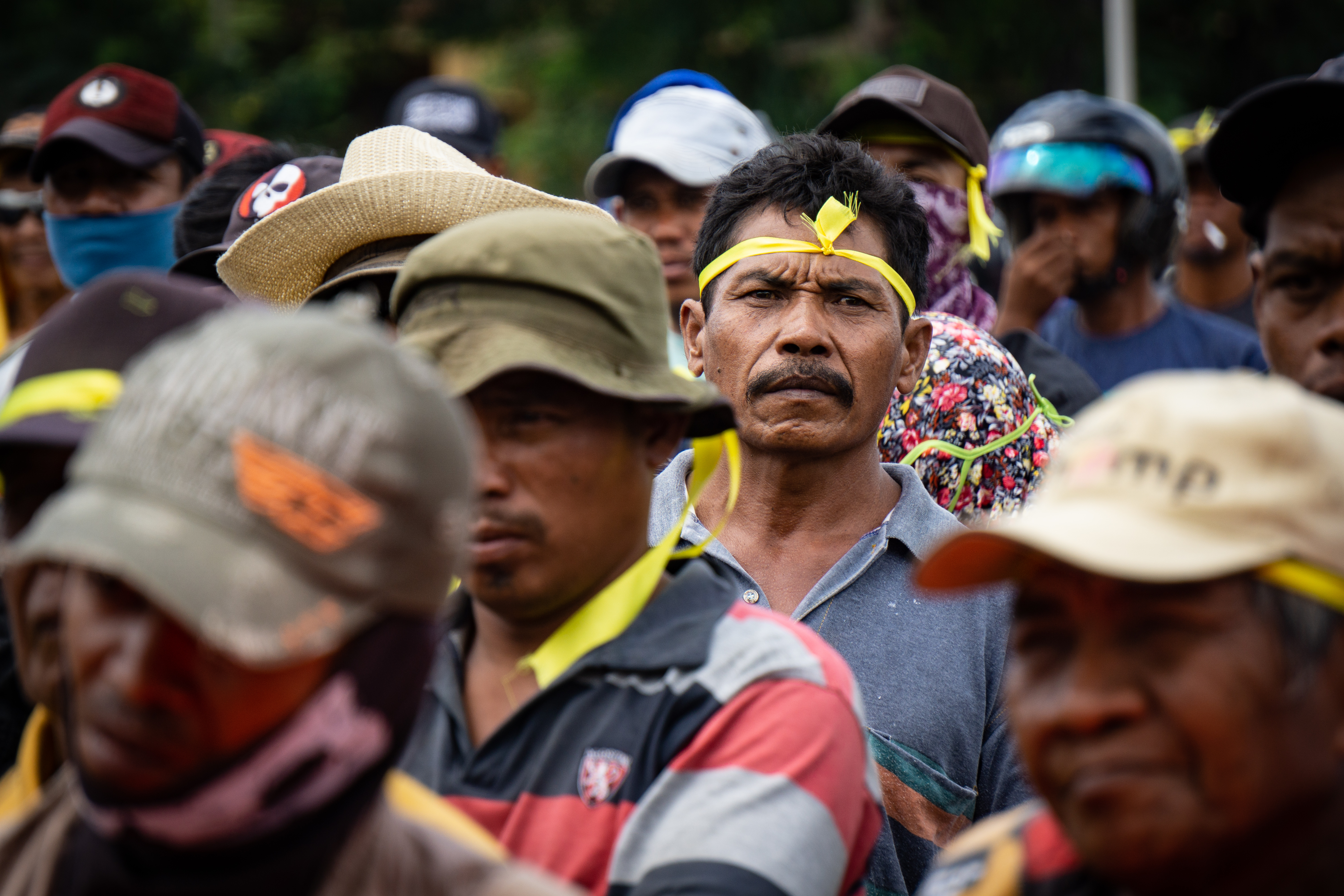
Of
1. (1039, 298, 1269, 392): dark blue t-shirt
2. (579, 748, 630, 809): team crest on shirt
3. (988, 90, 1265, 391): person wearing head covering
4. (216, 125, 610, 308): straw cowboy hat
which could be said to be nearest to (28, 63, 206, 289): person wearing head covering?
(216, 125, 610, 308): straw cowboy hat

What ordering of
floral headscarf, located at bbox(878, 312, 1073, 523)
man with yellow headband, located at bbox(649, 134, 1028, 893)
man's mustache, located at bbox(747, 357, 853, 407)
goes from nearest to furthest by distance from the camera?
man with yellow headband, located at bbox(649, 134, 1028, 893), man's mustache, located at bbox(747, 357, 853, 407), floral headscarf, located at bbox(878, 312, 1073, 523)

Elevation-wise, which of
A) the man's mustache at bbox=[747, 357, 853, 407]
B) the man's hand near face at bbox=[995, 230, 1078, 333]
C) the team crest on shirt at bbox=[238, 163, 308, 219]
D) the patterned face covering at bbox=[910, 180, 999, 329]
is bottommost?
the man's hand near face at bbox=[995, 230, 1078, 333]

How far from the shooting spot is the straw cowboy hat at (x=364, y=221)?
121 inches

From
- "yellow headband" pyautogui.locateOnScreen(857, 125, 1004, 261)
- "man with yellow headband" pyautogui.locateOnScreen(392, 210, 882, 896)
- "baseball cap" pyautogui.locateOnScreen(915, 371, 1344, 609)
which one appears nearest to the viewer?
"baseball cap" pyautogui.locateOnScreen(915, 371, 1344, 609)

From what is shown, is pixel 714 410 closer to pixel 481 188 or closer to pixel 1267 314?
pixel 481 188

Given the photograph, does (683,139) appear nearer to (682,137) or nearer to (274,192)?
(682,137)

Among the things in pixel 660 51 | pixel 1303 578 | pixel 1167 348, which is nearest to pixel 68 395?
pixel 1303 578

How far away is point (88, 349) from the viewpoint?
1.94 metres

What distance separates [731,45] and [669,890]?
12032 mm

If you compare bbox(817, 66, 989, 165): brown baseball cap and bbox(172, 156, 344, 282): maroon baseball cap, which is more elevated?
bbox(172, 156, 344, 282): maroon baseball cap

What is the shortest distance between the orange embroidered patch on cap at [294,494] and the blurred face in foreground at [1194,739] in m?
0.78

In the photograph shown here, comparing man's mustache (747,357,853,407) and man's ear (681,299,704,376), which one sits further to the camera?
man's ear (681,299,704,376)

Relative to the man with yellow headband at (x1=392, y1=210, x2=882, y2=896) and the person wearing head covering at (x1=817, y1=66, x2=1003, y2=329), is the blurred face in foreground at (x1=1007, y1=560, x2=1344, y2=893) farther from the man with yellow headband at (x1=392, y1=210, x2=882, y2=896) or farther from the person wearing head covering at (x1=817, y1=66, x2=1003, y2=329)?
the person wearing head covering at (x1=817, y1=66, x2=1003, y2=329)

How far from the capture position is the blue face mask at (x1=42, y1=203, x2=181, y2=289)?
487 cm
